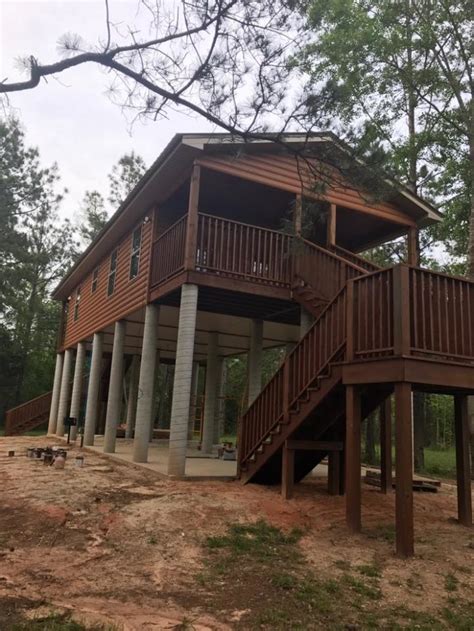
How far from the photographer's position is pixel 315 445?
310 inches

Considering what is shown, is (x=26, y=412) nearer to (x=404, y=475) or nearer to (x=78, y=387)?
(x=78, y=387)

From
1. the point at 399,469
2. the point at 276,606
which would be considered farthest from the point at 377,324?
the point at 276,606

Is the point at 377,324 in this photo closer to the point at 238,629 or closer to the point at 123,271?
the point at 238,629

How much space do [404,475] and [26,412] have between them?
2126 centimetres

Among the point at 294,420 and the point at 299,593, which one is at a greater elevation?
the point at 294,420

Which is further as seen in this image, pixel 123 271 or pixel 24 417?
pixel 24 417

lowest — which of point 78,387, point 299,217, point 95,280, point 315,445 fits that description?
point 315,445

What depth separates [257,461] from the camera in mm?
8430

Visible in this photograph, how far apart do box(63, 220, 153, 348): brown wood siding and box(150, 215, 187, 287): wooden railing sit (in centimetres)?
43

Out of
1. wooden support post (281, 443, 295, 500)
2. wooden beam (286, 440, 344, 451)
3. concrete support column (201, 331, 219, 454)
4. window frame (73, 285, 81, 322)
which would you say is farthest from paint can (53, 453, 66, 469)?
window frame (73, 285, 81, 322)

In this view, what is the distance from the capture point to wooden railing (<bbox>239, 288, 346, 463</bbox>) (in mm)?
7066

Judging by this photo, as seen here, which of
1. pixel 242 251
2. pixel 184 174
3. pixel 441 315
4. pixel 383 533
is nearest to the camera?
pixel 441 315

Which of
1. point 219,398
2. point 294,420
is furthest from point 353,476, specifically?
point 219,398

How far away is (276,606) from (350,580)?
0.96 meters
